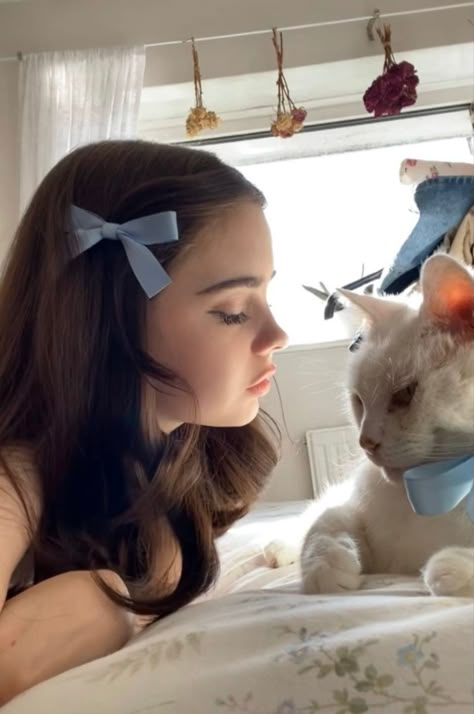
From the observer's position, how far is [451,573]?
545 mm

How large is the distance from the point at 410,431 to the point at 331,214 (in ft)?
5.62

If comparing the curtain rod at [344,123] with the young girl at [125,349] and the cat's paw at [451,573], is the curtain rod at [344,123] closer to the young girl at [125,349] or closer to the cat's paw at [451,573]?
the young girl at [125,349]

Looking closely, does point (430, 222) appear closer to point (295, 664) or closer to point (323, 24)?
point (323, 24)

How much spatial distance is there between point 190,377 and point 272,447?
0.36m

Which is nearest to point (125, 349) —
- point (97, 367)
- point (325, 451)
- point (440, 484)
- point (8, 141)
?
point (97, 367)

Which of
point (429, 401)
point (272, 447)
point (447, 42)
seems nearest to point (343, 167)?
point (447, 42)

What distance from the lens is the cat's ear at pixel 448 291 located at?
0.61m

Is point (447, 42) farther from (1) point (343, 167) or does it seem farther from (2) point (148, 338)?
(2) point (148, 338)

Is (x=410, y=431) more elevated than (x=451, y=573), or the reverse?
(x=410, y=431)

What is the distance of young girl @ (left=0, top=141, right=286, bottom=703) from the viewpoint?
2.45 feet

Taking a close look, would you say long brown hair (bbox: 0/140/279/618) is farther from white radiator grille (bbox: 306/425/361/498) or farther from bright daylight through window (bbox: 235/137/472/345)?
bright daylight through window (bbox: 235/137/472/345)

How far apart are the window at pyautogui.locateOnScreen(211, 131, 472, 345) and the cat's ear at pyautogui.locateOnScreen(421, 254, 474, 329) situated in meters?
1.52

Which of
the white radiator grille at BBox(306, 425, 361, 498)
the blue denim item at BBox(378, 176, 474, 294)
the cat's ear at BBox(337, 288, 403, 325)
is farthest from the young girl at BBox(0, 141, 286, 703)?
the white radiator grille at BBox(306, 425, 361, 498)

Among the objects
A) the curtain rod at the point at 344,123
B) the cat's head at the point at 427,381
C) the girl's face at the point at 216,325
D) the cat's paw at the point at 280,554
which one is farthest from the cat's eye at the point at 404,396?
the curtain rod at the point at 344,123
